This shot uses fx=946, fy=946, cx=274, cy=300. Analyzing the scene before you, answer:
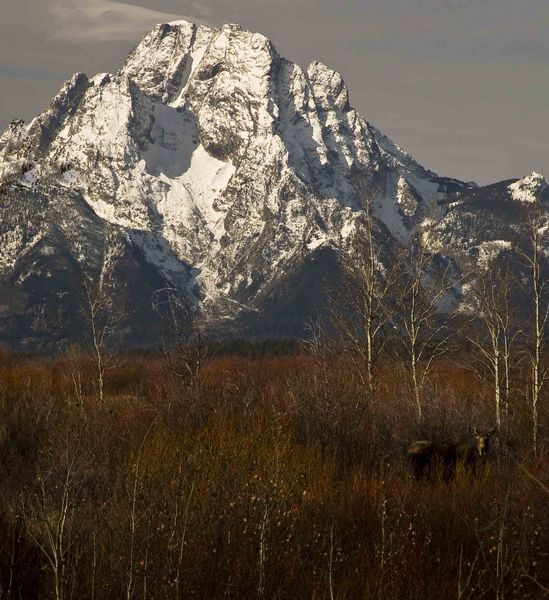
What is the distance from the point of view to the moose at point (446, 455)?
1395cm

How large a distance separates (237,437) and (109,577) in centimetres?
455

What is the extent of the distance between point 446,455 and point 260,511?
5551mm

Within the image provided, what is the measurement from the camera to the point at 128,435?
15.2 metres

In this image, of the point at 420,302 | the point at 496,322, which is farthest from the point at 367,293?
the point at 496,322

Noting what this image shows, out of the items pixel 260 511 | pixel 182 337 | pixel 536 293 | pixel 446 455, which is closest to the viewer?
pixel 260 511

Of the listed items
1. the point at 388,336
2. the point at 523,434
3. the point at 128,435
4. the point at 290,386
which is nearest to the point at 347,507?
the point at 128,435

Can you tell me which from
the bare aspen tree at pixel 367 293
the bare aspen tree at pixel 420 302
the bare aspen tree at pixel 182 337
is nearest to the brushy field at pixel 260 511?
the bare aspen tree at pixel 182 337

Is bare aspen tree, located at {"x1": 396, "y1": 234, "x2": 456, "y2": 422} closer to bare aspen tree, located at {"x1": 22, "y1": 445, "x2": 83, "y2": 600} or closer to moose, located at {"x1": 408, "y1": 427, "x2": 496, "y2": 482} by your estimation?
moose, located at {"x1": 408, "y1": 427, "x2": 496, "y2": 482}

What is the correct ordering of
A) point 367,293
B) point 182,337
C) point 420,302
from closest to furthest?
point 182,337 → point 367,293 → point 420,302

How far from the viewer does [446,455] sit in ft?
48.6

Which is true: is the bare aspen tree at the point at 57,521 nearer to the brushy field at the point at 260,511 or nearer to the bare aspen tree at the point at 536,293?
the brushy field at the point at 260,511

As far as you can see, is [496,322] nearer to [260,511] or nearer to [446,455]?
[446,455]

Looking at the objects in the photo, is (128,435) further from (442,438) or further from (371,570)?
(371,570)

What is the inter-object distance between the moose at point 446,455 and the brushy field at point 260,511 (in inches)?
16.4
